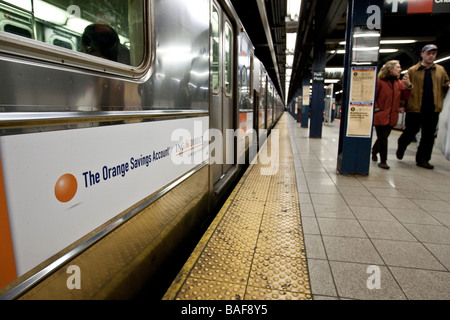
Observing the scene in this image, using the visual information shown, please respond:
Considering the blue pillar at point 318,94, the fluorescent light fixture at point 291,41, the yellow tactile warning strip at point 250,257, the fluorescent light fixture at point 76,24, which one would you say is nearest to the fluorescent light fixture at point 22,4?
the fluorescent light fixture at point 76,24

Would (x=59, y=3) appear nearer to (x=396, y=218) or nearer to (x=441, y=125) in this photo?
(x=396, y=218)

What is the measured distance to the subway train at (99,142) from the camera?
896 mm

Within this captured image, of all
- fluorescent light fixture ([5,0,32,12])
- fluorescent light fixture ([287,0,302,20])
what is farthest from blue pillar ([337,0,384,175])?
fluorescent light fixture ([5,0,32,12])

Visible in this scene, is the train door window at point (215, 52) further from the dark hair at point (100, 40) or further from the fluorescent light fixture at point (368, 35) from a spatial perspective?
the fluorescent light fixture at point (368, 35)

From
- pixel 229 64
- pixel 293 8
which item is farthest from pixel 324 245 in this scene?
pixel 293 8

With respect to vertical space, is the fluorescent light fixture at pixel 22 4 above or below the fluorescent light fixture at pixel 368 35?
below

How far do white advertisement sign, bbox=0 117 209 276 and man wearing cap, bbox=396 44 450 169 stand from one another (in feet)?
17.3

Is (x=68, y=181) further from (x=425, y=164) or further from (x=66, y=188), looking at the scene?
(x=425, y=164)

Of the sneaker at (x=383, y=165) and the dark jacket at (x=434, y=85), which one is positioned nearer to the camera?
the dark jacket at (x=434, y=85)

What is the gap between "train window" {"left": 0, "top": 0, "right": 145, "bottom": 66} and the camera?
4.66 ft

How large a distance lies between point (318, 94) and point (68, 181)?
35.2 ft

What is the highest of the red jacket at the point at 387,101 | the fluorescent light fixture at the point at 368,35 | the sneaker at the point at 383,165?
the fluorescent light fixture at the point at 368,35

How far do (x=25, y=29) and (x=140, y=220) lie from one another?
184 centimetres
